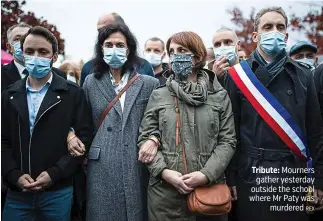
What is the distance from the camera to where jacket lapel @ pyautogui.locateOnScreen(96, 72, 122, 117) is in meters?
3.75

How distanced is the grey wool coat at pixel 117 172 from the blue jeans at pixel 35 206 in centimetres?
28

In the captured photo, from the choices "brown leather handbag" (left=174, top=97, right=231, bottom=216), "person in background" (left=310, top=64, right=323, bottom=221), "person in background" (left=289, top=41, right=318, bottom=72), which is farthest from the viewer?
"person in background" (left=289, top=41, right=318, bottom=72)

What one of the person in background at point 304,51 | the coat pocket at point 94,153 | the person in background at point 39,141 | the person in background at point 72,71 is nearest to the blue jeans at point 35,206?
the person in background at point 39,141

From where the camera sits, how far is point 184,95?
339cm

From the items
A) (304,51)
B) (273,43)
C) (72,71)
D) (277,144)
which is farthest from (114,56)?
(72,71)

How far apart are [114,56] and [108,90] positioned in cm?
33

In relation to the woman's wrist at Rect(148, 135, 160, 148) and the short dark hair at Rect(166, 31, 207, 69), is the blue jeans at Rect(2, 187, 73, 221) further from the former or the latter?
the short dark hair at Rect(166, 31, 207, 69)

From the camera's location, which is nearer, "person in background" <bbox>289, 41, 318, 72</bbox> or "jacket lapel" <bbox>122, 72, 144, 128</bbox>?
"jacket lapel" <bbox>122, 72, 144, 128</bbox>

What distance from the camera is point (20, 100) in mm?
3625

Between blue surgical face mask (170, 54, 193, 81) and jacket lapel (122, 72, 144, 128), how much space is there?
43 centimetres

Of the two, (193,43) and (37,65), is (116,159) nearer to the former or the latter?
(37,65)

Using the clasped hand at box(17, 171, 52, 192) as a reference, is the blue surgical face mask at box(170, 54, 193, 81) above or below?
above

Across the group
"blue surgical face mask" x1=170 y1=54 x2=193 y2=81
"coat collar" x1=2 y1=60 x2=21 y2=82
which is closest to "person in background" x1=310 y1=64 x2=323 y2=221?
"blue surgical face mask" x1=170 y1=54 x2=193 y2=81

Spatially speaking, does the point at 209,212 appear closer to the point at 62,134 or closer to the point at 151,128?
the point at 151,128
